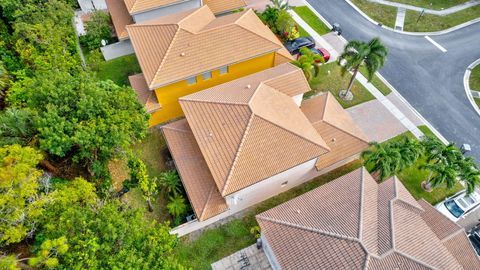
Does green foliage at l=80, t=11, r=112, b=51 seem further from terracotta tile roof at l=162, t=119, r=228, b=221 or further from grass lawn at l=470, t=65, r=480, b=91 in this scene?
grass lawn at l=470, t=65, r=480, b=91

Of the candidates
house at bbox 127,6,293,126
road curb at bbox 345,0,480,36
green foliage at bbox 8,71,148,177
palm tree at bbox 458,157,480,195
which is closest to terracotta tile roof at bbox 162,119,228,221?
green foliage at bbox 8,71,148,177

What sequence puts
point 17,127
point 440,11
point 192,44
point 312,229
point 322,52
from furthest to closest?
point 440,11, point 322,52, point 192,44, point 17,127, point 312,229

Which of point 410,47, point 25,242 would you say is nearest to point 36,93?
point 25,242

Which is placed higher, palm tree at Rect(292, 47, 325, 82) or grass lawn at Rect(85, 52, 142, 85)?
palm tree at Rect(292, 47, 325, 82)

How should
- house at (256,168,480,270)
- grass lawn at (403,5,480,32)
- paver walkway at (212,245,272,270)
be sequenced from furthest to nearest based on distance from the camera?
grass lawn at (403,5,480,32) → paver walkway at (212,245,272,270) → house at (256,168,480,270)

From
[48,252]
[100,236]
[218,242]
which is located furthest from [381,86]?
[48,252]

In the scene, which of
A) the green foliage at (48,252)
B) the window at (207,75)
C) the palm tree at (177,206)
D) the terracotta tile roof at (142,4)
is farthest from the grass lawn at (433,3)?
the green foliage at (48,252)

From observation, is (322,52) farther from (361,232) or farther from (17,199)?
(17,199)

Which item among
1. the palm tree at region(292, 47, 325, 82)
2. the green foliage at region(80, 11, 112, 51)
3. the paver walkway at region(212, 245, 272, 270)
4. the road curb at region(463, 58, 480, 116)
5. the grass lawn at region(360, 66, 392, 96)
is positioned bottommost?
the paver walkway at region(212, 245, 272, 270)
